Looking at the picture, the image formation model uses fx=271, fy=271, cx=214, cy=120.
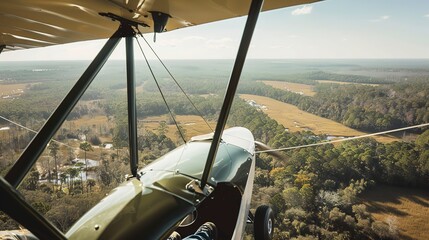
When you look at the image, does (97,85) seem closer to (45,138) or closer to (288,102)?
(288,102)

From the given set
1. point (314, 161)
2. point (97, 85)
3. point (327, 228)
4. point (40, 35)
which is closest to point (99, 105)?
point (97, 85)

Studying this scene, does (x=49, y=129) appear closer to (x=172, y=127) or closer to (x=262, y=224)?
(x=262, y=224)

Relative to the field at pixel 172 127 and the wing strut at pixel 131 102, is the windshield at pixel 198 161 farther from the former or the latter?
the field at pixel 172 127

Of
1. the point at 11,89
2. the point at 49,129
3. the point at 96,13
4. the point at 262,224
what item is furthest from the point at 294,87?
the point at 49,129

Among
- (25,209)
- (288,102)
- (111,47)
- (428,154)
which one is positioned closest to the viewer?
(25,209)

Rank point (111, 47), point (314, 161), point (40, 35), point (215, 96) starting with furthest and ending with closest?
A: point (215, 96), point (314, 161), point (40, 35), point (111, 47)

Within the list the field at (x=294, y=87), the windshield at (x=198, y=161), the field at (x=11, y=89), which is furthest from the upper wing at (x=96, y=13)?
the field at (x=294, y=87)
